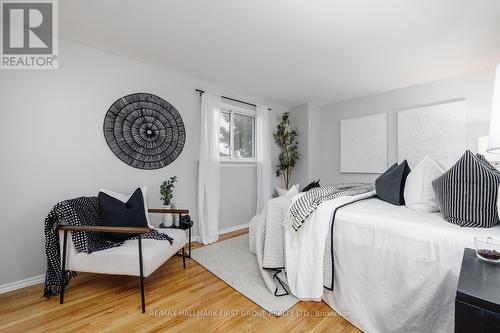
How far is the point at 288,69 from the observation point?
2793mm

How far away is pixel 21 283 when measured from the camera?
1.92 m

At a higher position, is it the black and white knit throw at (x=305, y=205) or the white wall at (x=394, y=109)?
the white wall at (x=394, y=109)

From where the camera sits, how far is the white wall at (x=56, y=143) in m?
1.89

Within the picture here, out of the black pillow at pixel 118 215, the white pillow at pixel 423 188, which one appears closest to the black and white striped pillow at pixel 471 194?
the white pillow at pixel 423 188

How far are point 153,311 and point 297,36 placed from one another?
2.69 metres

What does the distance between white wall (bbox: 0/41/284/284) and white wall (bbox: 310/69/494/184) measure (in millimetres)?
3107

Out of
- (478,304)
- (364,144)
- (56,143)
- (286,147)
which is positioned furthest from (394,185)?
(56,143)

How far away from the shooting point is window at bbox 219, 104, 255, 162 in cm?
357

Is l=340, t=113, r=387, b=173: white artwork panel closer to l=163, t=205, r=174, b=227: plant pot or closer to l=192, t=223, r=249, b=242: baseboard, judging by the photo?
l=192, t=223, r=249, b=242: baseboard

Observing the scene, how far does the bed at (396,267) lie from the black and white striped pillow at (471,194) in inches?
2.4

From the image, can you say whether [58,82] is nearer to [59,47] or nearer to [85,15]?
[59,47]

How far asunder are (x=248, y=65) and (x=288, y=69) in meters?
0.54

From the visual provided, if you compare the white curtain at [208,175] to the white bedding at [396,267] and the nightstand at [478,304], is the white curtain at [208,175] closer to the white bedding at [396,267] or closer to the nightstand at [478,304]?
the white bedding at [396,267]

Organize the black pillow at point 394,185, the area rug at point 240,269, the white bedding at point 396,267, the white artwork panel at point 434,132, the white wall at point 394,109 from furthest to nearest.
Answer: the white artwork panel at point 434,132 < the white wall at point 394,109 < the black pillow at point 394,185 < the area rug at point 240,269 < the white bedding at point 396,267
